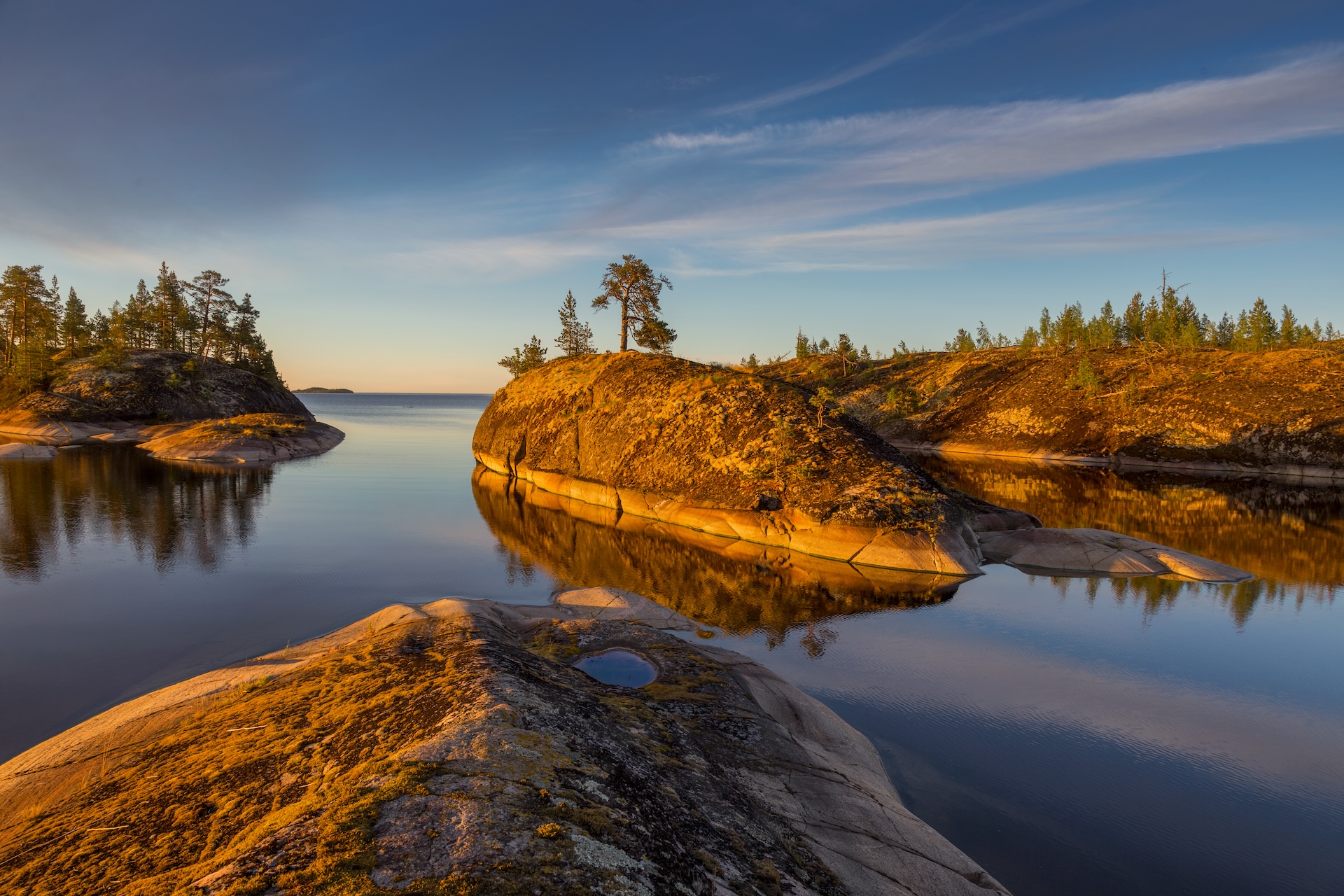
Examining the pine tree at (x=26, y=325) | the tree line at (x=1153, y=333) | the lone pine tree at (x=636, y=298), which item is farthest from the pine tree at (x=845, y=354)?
the pine tree at (x=26, y=325)

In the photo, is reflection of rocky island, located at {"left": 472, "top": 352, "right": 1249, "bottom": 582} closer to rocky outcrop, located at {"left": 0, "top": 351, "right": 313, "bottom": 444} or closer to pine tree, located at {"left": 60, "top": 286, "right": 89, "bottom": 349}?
rocky outcrop, located at {"left": 0, "top": 351, "right": 313, "bottom": 444}

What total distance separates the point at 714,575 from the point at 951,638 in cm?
1061

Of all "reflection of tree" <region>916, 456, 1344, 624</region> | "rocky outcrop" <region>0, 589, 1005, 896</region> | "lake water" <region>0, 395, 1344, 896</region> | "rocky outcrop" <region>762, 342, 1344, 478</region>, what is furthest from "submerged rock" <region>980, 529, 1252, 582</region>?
"rocky outcrop" <region>762, 342, 1344, 478</region>

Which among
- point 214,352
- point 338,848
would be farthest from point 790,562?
point 214,352

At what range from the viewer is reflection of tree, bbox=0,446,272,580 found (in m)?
29.6

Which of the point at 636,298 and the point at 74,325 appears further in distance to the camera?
the point at 74,325

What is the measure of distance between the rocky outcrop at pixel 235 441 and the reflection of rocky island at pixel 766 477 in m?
33.2

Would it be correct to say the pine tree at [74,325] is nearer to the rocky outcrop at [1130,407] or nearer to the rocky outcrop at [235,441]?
the rocky outcrop at [235,441]

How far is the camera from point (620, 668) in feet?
49.9

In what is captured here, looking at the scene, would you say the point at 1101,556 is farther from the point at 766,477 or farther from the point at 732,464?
the point at 732,464

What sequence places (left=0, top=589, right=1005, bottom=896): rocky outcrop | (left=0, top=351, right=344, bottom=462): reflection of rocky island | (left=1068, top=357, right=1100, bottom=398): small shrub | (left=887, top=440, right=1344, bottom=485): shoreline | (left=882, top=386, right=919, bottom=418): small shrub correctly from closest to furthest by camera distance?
(left=0, top=589, right=1005, bottom=896): rocky outcrop, (left=887, top=440, right=1344, bottom=485): shoreline, (left=0, top=351, right=344, bottom=462): reflection of rocky island, (left=1068, top=357, right=1100, bottom=398): small shrub, (left=882, top=386, right=919, bottom=418): small shrub

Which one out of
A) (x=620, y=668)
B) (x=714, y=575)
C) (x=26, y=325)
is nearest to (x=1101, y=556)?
(x=714, y=575)

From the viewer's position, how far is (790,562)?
1202 inches

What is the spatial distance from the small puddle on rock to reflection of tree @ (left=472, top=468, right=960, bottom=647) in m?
6.42
